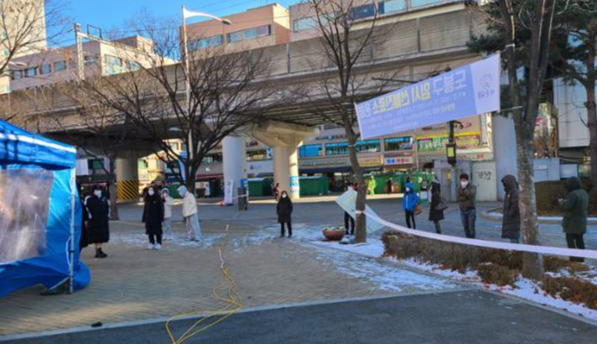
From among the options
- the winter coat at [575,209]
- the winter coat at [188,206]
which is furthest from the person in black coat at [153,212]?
the winter coat at [575,209]

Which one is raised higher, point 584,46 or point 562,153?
point 584,46

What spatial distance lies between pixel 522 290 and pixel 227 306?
4.02 meters

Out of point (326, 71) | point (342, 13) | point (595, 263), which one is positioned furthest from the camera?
point (326, 71)

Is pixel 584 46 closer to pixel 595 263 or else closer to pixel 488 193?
pixel 488 193

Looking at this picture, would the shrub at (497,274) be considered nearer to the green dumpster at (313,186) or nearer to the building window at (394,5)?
the green dumpster at (313,186)

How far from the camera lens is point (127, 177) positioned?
44125 millimetres

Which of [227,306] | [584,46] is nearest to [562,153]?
[584,46]

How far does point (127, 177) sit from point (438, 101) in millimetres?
41245

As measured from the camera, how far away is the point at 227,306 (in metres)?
6.00

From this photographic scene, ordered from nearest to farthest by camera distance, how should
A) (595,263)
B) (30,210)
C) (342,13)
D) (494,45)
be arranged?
1. (30,210)
2. (595,263)
3. (342,13)
4. (494,45)

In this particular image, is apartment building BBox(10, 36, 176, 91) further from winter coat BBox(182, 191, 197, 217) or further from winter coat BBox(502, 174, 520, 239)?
winter coat BBox(502, 174, 520, 239)

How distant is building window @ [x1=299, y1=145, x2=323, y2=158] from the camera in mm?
52938

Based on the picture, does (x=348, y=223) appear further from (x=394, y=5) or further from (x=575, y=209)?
(x=394, y=5)

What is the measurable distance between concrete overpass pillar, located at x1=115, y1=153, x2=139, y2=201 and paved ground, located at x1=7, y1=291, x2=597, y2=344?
4060cm
